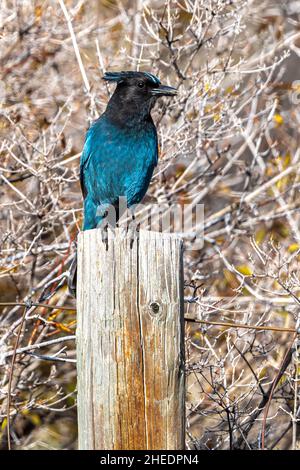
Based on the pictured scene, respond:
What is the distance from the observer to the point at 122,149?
5.07 meters

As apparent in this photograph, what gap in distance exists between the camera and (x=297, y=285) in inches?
171

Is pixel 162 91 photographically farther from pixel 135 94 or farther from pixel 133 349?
pixel 133 349

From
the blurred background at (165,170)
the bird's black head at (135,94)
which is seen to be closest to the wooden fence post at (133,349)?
the blurred background at (165,170)

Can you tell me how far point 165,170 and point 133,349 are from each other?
3450 mm

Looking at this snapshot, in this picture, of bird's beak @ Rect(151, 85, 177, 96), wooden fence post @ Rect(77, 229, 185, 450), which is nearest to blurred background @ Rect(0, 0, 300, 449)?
bird's beak @ Rect(151, 85, 177, 96)

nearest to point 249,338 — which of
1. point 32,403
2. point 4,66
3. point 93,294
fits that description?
point 32,403

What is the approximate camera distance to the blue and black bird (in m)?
5.06

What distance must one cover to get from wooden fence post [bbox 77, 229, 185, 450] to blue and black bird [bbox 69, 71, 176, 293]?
2287 millimetres

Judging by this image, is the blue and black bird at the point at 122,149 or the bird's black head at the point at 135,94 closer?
the blue and black bird at the point at 122,149

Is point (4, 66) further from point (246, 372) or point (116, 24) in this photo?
point (246, 372)

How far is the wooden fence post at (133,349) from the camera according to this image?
275 centimetres

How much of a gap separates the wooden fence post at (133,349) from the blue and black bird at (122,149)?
2287 millimetres

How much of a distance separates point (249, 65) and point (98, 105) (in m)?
1.45

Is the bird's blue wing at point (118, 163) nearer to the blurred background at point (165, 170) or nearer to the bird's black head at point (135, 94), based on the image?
the bird's black head at point (135, 94)
